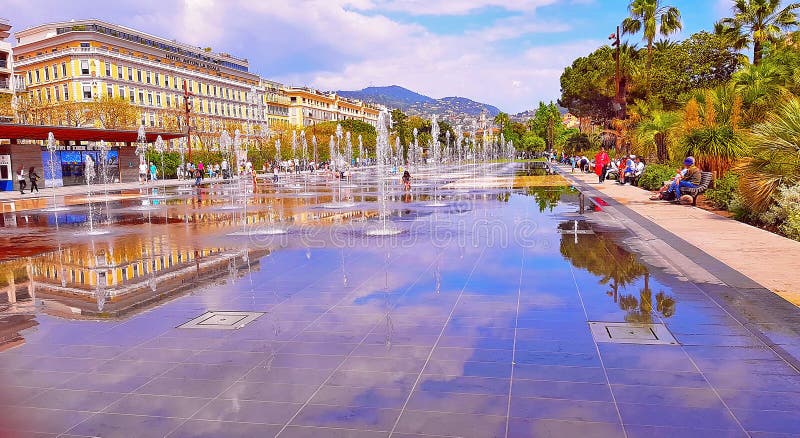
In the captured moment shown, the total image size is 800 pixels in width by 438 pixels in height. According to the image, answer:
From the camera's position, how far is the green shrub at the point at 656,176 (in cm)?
2158

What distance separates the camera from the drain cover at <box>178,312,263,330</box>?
239 inches

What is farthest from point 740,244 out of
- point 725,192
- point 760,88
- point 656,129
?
point 656,129

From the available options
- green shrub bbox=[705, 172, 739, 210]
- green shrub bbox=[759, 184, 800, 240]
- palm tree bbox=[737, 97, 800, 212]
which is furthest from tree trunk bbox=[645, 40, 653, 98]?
green shrub bbox=[759, 184, 800, 240]

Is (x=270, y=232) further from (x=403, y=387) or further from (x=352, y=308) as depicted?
(x=403, y=387)

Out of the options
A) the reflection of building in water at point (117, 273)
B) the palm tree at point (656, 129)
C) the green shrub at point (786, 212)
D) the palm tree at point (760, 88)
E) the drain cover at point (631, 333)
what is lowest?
the drain cover at point (631, 333)

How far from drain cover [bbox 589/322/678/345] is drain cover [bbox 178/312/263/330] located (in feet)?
11.5

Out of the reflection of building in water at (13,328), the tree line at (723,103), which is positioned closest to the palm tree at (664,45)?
the tree line at (723,103)

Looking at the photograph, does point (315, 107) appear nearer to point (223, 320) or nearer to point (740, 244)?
point (740, 244)

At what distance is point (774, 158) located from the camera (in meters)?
12.5

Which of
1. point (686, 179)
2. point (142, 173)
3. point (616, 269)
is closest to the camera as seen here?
point (616, 269)

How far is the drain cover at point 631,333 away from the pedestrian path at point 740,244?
1929 mm

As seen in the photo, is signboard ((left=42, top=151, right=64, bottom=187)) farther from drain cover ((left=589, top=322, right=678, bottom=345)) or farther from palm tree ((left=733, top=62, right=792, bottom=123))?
drain cover ((left=589, top=322, right=678, bottom=345))

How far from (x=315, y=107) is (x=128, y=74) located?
51.6 m

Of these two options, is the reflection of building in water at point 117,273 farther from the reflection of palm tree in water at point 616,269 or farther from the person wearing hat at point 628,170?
the person wearing hat at point 628,170
